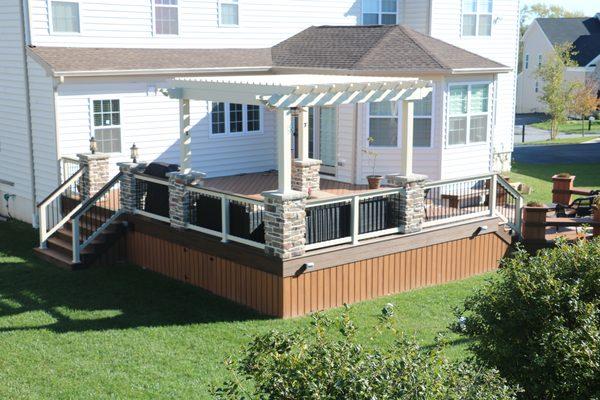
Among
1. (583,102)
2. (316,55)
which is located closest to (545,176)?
(316,55)

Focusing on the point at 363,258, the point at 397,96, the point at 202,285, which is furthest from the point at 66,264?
the point at 397,96

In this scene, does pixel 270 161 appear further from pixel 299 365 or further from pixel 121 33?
pixel 299 365

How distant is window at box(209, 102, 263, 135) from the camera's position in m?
20.5

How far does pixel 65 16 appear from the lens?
704 inches

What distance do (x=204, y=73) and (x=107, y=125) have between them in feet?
9.42

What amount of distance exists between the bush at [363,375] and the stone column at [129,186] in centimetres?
1019

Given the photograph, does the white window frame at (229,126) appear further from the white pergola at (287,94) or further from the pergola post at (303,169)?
the white pergola at (287,94)

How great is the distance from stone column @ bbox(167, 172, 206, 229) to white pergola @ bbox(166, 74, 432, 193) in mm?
263

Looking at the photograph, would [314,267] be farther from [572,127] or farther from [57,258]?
[572,127]

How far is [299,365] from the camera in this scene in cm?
591

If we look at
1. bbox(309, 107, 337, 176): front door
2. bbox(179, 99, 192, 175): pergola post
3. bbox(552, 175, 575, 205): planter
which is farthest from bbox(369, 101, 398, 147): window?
bbox(179, 99, 192, 175): pergola post

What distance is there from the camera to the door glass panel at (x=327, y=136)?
2042 cm

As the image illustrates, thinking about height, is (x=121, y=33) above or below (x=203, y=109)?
above

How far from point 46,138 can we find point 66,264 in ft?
12.0
